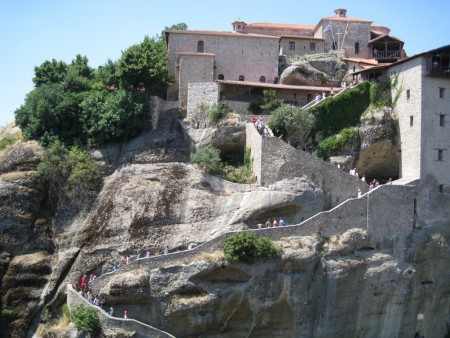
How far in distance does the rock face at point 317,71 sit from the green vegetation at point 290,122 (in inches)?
276

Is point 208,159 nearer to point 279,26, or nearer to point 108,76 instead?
point 108,76

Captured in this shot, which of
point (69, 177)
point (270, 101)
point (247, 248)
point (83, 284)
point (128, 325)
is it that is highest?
point (270, 101)

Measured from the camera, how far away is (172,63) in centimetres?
5709

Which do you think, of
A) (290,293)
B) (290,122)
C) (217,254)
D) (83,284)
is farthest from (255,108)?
(83,284)

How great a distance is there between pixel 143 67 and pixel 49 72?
884 centimetres

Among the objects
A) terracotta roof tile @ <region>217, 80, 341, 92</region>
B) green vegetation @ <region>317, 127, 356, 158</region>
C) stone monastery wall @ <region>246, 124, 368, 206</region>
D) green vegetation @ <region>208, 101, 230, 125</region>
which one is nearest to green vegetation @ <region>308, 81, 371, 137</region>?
green vegetation @ <region>317, 127, 356, 158</region>

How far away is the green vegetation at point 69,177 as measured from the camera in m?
48.0

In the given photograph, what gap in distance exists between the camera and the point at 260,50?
58812mm

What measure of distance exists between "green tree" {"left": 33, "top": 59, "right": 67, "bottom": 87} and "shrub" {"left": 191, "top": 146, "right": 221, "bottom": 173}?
14.4 meters

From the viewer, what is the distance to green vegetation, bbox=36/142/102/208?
48.0 m

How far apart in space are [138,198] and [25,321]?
9.29 meters

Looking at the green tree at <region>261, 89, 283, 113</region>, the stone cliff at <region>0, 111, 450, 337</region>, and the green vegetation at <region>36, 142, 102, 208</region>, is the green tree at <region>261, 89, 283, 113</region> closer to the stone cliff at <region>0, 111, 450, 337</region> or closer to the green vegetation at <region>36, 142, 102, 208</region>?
the stone cliff at <region>0, 111, 450, 337</region>

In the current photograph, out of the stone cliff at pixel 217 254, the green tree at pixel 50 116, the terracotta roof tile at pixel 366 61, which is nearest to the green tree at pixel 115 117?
the green tree at pixel 50 116

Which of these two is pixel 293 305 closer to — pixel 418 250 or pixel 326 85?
pixel 418 250
